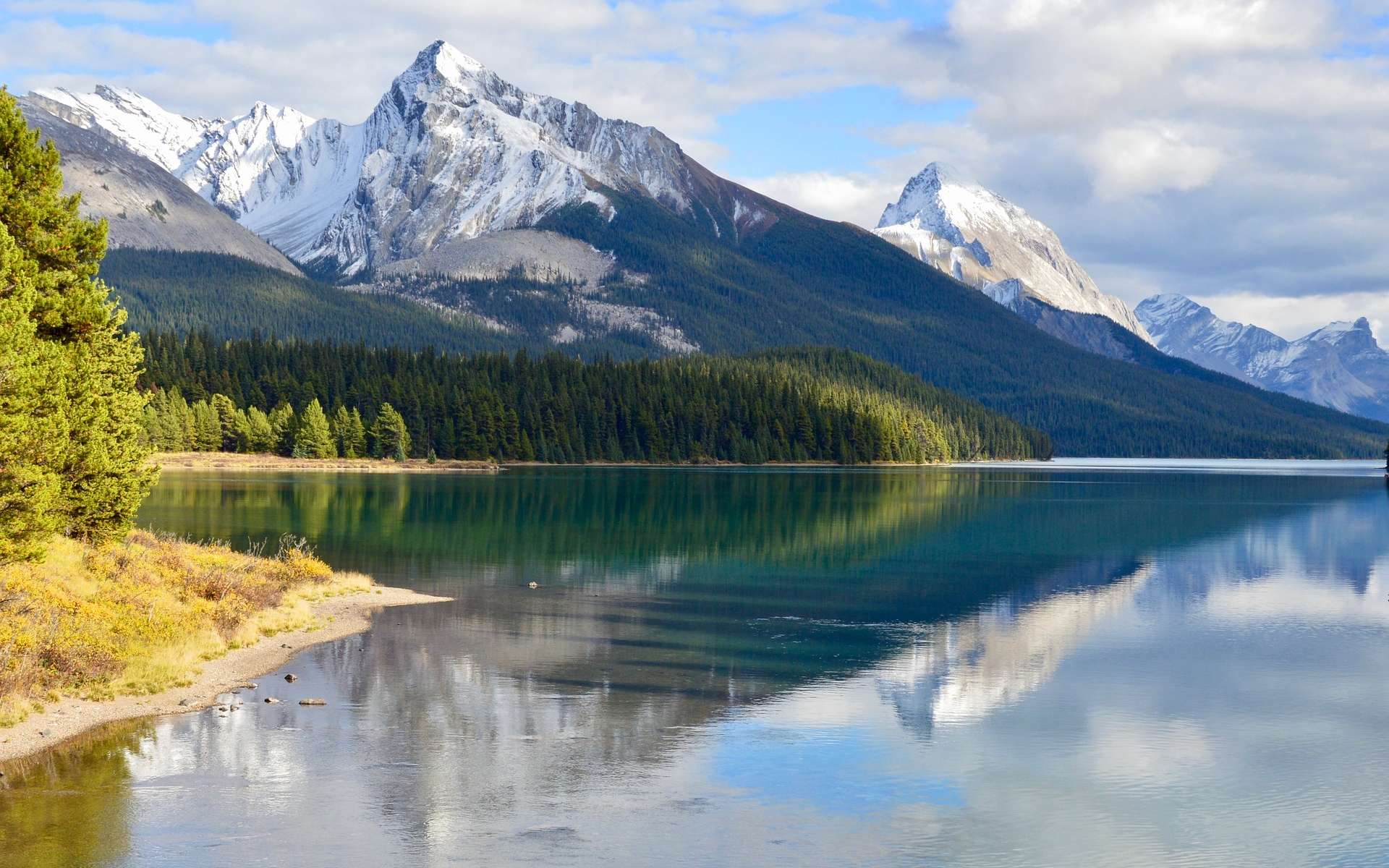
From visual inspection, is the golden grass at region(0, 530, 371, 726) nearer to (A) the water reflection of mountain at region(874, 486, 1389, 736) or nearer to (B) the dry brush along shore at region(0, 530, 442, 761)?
(B) the dry brush along shore at region(0, 530, 442, 761)

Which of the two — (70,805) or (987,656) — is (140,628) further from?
(987,656)

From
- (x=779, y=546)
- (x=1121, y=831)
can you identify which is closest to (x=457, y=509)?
(x=779, y=546)

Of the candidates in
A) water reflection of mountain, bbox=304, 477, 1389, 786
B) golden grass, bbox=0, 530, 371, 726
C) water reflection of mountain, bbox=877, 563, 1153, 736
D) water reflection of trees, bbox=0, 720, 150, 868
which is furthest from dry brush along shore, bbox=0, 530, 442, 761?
water reflection of mountain, bbox=877, 563, 1153, 736

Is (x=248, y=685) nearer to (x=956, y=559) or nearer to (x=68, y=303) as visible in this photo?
(x=68, y=303)

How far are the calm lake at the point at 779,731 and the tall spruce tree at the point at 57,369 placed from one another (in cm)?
993

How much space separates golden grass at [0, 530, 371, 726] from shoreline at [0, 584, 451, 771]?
35 centimetres

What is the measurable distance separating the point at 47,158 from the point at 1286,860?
44.9 meters

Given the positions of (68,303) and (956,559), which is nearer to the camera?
(68,303)

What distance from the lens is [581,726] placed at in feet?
113

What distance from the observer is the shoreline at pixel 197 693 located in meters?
30.6

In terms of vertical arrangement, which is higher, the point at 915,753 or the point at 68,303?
the point at 68,303

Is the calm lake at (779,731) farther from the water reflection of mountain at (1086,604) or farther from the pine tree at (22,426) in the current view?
the pine tree at (22,426)

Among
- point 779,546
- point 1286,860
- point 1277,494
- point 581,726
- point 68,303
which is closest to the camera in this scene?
point 1286,860

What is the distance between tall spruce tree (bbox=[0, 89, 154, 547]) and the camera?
38.0 m
